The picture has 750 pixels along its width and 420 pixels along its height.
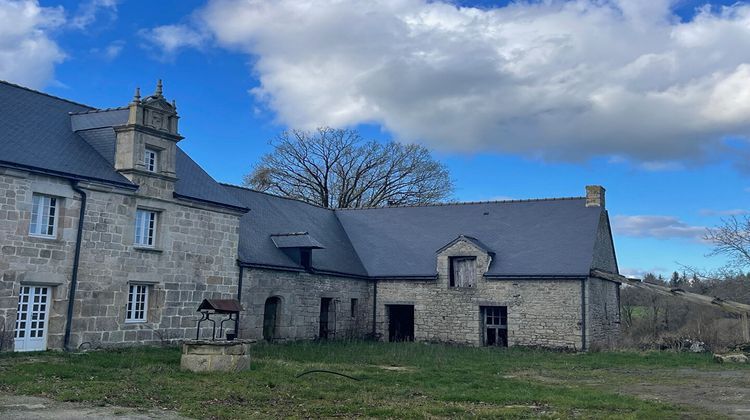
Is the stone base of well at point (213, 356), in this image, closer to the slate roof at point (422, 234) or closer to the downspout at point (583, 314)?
the slate roof at point (422, 234)

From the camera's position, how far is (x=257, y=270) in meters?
20.9

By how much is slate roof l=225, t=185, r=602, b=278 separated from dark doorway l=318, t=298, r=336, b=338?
4.04ft

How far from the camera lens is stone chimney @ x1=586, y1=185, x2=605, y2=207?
24891 millimetres

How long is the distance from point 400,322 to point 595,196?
8.80m

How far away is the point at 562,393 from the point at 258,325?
→ 11609 mm

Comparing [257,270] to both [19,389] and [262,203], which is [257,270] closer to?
[262,203]

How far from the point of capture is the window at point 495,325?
23.7 meters

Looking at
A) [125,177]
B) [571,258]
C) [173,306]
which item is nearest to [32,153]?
[125,177]

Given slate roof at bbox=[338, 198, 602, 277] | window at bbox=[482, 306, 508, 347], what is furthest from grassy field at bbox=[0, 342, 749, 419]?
slate roof at bbox=[338, 198, 602, 277]

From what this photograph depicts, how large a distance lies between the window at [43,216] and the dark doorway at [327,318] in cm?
1047

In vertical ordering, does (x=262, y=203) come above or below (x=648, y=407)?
above

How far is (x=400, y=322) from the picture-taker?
26188 millimetres

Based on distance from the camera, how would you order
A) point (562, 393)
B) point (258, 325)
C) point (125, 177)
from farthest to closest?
point (258, 325) < point (125, 177) < point (562, 393)

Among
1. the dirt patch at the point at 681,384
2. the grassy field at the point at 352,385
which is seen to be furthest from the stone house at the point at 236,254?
the dirt patch at the point at 681,384
